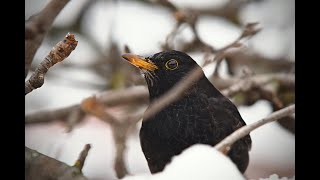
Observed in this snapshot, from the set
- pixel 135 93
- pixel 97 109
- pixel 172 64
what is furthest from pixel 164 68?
pixel 97 109

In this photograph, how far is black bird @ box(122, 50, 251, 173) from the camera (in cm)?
155

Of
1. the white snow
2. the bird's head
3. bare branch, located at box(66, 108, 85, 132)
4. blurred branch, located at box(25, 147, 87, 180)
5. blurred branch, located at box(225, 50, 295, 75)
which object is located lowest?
the white snow

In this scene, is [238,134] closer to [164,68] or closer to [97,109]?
[164,68]

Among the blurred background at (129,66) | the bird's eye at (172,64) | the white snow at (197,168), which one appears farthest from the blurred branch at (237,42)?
the white snow at (197,168)

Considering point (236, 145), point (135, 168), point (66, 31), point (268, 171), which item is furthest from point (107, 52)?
point (268, 171)

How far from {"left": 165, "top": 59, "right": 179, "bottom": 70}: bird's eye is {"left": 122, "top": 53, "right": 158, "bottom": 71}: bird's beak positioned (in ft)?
0.15

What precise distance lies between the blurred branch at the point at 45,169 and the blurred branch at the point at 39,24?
1.02 feet

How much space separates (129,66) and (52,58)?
266mm

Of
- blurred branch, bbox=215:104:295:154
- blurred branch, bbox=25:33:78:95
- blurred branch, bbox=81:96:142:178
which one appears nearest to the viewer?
blurred branch, bbox=25:33:78:95

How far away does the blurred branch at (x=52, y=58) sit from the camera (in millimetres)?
1397

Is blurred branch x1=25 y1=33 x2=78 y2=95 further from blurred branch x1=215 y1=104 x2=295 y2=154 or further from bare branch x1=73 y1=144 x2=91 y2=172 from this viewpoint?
blurred branch x1=215 y1=104 x2=295 y2=154

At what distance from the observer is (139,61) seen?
5.05 feet

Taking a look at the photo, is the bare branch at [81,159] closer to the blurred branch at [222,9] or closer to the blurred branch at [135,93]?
the blurred branch at [135,93]

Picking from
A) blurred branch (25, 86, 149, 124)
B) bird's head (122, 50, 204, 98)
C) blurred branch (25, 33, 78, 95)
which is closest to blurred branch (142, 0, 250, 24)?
bird's head (122, 50, 204, 98)
